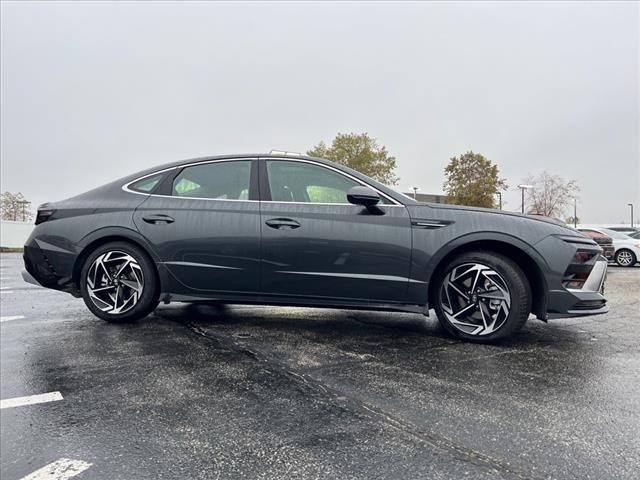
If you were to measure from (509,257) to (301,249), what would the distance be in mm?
1748

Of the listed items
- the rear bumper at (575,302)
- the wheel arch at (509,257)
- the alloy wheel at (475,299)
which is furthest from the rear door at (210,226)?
Result: the rear bumper at (575,302)

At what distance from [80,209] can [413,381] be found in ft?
11.6

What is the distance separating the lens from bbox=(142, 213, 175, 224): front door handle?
4012mm

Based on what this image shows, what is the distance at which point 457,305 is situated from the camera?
3.58 meters

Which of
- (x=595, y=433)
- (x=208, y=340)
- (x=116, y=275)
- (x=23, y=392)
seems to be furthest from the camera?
(x=116, y=275)

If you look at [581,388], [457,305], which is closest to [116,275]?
[457,305]

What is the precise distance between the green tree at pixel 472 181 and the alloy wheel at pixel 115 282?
126 feet

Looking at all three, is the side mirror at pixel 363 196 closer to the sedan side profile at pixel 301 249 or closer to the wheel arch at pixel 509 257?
the sedan side profile at pixel 301 249

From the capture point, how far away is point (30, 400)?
2.37m

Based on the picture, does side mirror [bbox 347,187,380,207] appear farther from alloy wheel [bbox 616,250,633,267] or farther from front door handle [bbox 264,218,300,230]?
alloy wheel [bbox 616,250,633,267]

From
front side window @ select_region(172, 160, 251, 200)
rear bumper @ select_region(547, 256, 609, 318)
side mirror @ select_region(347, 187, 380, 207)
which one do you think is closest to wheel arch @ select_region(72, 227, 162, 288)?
front side window @ select_region(172, 160, 251, 200)

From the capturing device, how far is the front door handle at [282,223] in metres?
3.75

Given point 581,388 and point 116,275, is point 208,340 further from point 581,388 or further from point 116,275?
point 581,388

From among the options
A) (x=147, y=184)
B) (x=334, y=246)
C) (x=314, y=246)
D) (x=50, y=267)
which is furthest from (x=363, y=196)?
(x=50, y=267)
